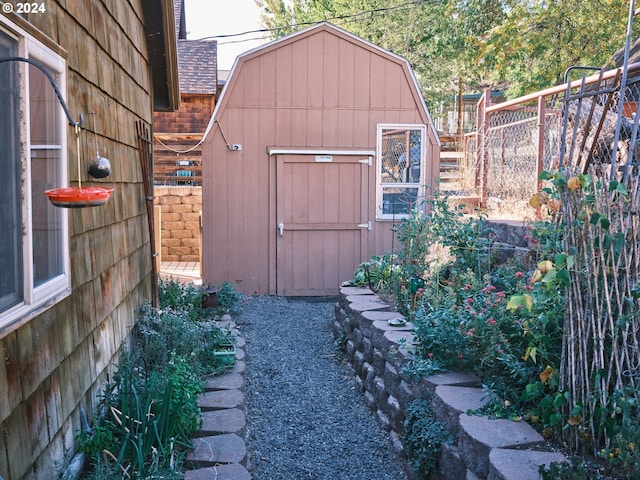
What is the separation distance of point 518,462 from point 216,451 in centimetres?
163

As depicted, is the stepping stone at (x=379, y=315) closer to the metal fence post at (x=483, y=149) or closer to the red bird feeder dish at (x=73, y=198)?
the metal fence post at (x=483, y=149)

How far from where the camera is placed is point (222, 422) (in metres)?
4.12

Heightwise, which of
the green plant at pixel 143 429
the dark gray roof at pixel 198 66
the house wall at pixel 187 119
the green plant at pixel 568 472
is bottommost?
the green plant at pixel 143 429

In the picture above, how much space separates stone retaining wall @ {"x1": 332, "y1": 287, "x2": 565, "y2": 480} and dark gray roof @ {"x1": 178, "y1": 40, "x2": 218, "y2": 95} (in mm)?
10049

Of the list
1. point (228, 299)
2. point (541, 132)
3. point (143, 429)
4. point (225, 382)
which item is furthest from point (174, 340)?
point (541, 132)

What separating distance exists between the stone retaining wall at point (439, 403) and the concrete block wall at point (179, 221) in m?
7.56

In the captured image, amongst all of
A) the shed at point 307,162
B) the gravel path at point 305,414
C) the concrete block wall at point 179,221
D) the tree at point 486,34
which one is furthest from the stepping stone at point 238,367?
the tree at point 486,34

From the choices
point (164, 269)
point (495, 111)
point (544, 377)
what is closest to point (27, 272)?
point (544, 377)

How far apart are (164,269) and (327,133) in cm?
457

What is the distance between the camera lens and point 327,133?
9.95 meters

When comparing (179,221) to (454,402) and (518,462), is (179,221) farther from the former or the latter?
(518,462)

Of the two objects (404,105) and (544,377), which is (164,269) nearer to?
(404,105)

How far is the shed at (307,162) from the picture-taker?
978 cm

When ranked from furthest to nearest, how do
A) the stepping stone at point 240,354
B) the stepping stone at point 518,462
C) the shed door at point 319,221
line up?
1. the shed door at point 319,221
2. the stepping stone at point 240,354
3. the stepping stone at point 518,462
